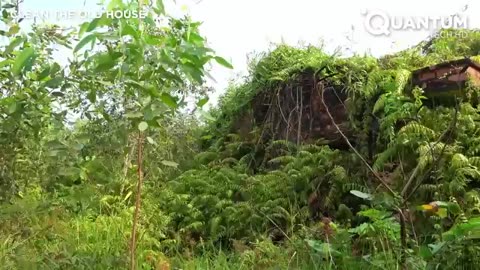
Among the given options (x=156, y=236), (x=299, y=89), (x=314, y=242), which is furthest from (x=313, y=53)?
(x=314, y=242)

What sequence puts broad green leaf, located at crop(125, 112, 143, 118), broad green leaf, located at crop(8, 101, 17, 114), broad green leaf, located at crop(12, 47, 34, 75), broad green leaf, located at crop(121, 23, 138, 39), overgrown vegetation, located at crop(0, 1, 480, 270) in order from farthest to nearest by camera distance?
broad green leaf, located at crop(8, 101, 17, 114) → overgrown vegetation, located at crop(0, 1, 480, 270) → broad green leaf, located at crop(125, 112, 143, 118) → broad green leaf, located at crop(12, 47, 34, 75) → broad green leaf, located at crop(121, 23, 138, 39)

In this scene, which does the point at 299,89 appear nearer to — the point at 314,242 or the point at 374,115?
the point at 374,115

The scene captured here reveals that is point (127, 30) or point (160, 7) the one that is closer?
point (127, 30)

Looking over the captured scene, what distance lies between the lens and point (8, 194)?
3.66 meters

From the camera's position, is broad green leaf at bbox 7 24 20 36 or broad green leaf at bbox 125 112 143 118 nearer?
broad green leaf at bbox 125 112 143 118

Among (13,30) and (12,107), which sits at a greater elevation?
(13,30)

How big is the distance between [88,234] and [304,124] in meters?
2.27

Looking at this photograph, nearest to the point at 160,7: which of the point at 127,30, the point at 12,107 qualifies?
the point at 127,30

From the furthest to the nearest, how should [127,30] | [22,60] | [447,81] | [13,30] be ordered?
[447,81], [13,30], [22,60], [127,30]

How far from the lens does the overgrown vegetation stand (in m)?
2.26

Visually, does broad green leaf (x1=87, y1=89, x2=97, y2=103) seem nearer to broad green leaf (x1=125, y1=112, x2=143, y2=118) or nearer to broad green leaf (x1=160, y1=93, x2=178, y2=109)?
broad green leaf (x1=125, y1=112, x2=143, y2=118)

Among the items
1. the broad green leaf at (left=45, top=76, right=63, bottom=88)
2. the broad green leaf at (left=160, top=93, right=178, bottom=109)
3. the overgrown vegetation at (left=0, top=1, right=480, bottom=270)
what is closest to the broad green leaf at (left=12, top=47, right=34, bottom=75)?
the overgrown vegetation at (left=0, top=1, right=480, bottom=270)

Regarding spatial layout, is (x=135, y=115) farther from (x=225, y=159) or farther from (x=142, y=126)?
(x=225, y=159)

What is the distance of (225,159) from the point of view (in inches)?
247
